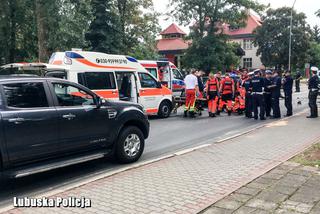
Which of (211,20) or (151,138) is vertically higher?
(211,20)

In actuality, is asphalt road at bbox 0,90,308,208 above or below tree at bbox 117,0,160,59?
below

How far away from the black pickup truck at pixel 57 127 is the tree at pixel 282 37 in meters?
54.5

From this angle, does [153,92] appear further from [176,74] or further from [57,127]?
[57,127]

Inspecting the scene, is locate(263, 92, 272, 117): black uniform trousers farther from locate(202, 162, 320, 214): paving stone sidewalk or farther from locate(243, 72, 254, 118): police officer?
locate(202, 162, 320, 214): paving stone sidewalk

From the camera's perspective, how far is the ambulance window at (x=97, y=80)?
12.3 meters

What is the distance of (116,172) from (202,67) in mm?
32205

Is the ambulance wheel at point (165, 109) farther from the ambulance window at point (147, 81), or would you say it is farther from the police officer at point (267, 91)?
the police officer at point (267, 91)

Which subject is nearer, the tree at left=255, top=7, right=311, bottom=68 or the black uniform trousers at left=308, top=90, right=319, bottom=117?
the black uniform trousers at left=308, top=90, right=319, bottom=117

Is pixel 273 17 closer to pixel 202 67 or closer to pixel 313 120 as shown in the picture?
pixel 202 67

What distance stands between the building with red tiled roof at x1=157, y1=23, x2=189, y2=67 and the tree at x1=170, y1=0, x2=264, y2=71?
21286mm

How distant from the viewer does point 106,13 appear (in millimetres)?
27438

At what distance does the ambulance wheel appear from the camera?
15312mm

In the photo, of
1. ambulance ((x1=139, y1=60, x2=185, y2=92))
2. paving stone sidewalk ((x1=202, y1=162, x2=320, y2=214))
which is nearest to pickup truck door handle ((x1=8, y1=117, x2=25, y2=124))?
paving stone sidewalk ((x1=202, y1=162, x2=320, y2=214))

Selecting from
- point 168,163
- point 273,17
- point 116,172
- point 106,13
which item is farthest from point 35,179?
point 273,17
